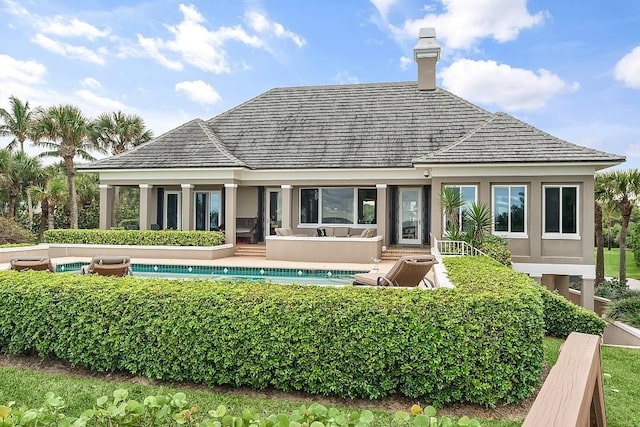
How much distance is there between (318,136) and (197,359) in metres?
17.0

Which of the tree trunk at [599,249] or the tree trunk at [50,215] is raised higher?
the tree trunk at [50,215]

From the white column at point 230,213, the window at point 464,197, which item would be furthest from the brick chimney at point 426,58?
the white column at point 230,213

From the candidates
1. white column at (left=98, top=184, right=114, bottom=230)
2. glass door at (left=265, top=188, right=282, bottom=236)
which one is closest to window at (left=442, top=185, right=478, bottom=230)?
glass door at (left=265, top=188, right=282, bottom=236)

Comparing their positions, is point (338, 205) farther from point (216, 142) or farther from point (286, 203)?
point (216, 142)

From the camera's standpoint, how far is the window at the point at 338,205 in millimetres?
20875

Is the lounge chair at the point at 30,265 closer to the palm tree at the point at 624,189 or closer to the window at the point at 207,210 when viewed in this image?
the window at the point at 207,210

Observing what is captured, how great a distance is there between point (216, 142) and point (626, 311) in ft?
57.5

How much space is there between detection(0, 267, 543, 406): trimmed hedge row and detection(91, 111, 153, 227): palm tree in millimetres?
26154

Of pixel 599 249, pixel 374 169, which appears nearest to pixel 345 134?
pixel 374 169

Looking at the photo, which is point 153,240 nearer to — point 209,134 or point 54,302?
point 209,134

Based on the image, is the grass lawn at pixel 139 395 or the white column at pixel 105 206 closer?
the grass lawn at pixel 139 395

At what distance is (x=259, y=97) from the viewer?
81.6ft

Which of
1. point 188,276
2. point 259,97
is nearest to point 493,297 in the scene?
point 188,276

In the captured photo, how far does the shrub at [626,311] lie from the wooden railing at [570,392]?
1262 cm
